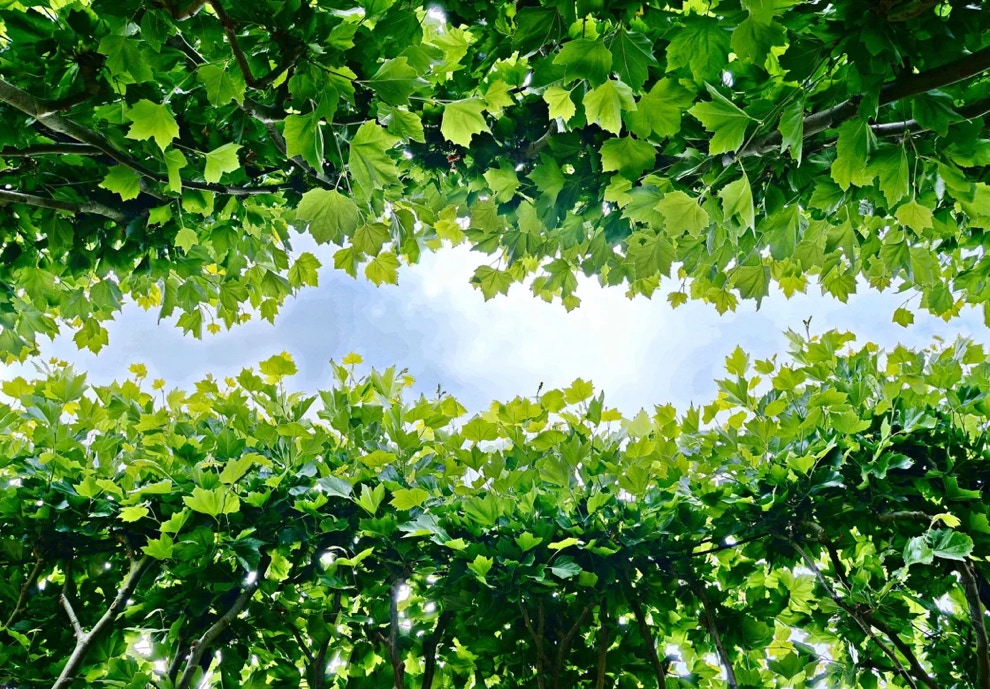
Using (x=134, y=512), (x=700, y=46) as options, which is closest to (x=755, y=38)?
(x=700, y=46)

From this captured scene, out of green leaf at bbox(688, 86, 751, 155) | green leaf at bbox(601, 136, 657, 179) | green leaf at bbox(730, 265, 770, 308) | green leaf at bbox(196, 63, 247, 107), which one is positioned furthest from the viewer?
green leaf at bbox(730, 265, 770, 308)

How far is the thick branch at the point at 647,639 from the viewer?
1.60 m

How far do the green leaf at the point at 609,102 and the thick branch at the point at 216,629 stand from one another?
141 centimetres

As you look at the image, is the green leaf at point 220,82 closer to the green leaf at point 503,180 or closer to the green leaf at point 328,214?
the green leaf at point 328,214

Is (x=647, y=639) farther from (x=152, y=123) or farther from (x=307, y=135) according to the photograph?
(x=152, y=123)

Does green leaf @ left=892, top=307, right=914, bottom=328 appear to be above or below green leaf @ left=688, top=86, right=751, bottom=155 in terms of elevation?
above

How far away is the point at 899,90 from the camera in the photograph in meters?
1.35

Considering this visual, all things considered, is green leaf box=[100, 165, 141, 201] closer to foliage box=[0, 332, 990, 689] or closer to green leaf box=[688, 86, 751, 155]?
foliage box=[0, 332, 990, 689]

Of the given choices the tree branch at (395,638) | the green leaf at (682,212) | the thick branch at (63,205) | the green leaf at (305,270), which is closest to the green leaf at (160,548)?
the tree branch at (395,638)

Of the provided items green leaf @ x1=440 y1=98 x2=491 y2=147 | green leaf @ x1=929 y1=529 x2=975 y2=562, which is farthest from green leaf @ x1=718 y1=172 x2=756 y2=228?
green leaf @ x1=929 y1=529 x2=975 y2=562

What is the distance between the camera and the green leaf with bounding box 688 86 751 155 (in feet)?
4.74

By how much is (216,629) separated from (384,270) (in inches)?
70.0

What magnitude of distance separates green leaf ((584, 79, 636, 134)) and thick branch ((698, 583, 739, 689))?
127cm

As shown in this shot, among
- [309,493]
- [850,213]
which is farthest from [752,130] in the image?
[309,493]
